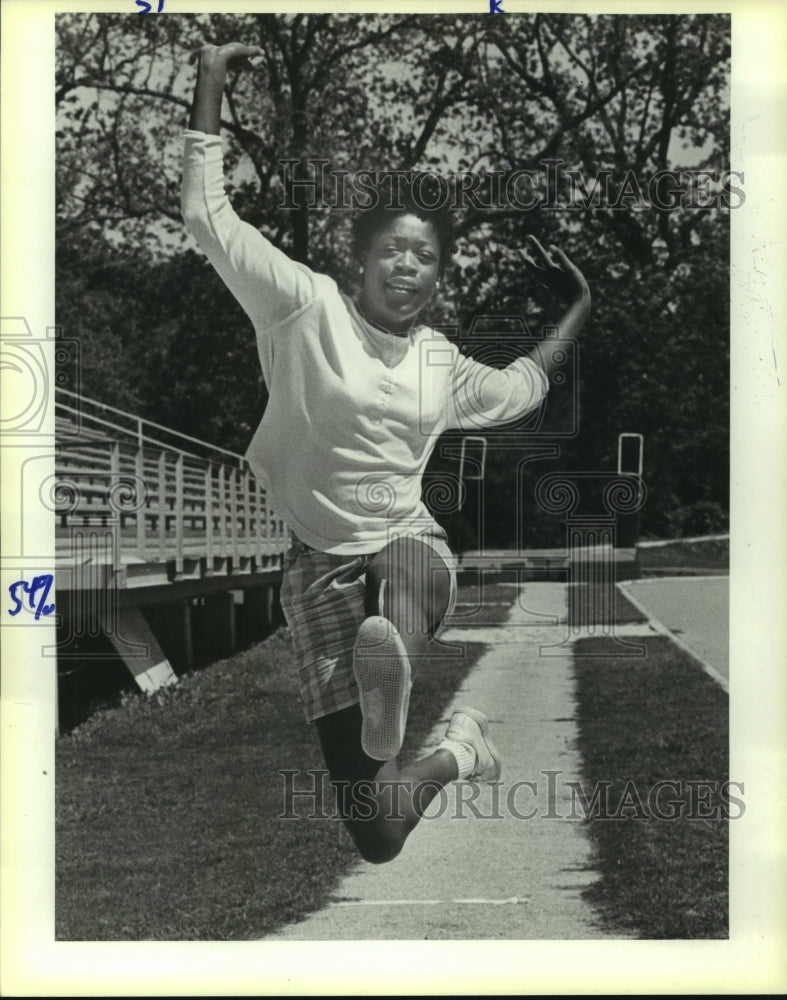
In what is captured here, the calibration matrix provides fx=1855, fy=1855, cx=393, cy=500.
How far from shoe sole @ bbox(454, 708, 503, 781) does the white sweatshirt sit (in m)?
0.78

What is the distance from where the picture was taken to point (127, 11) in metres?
7.51

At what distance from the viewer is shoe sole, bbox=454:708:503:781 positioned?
7.50 metres

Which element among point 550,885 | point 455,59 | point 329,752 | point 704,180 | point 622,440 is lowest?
point 550,885

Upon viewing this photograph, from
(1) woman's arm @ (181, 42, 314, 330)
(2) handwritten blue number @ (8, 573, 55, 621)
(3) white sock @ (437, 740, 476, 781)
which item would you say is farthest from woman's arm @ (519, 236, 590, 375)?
(2) handwritten blue number @ (8, 573, 55, 621)

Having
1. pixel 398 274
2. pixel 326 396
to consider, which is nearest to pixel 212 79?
pixel 398 274

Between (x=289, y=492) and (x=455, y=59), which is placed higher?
(x=455, y=59)

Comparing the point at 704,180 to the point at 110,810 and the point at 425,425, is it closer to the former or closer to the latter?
the point at 425,425

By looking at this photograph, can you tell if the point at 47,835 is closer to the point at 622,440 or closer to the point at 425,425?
the point at 425,425

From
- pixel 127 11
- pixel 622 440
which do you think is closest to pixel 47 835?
pixel 622 440

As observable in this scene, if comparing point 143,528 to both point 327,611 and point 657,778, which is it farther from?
point 657,778

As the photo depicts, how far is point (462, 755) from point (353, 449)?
4.29 ft

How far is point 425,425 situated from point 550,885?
6.22 feet

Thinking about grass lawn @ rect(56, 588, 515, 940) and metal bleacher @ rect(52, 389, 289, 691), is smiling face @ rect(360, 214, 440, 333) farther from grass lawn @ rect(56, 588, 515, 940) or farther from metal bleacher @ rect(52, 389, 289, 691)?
grass lawn @ rect(56, 588, 515, 940)

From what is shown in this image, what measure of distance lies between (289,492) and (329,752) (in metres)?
1.06
